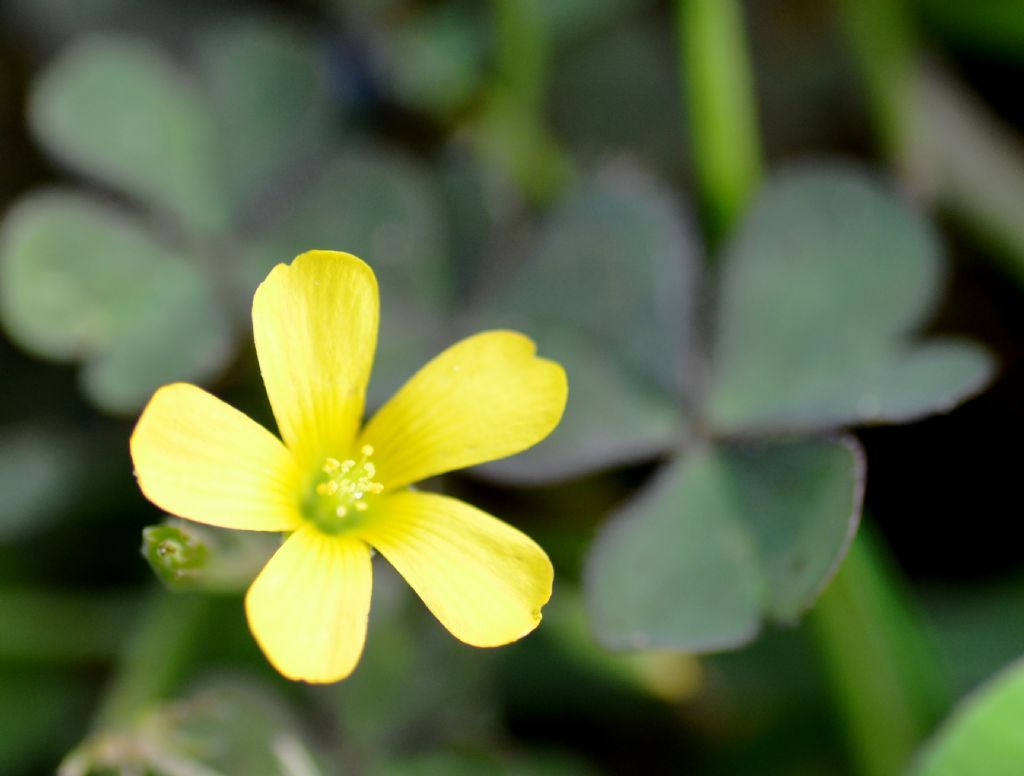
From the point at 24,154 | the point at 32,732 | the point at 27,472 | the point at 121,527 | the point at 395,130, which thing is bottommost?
the point at 32,732

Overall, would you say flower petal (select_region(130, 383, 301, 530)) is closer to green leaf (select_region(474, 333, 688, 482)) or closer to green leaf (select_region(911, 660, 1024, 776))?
green leaf (select_region(474, 333, 688, 482))

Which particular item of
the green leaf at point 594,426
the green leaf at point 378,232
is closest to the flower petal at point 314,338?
the green leaf at point 594,426

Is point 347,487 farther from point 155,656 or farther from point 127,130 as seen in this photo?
point 127,130

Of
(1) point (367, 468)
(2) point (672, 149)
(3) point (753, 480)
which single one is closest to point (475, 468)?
(1) point (367, 468)

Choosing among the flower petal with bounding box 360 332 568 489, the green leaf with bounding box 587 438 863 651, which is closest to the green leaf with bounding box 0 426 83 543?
the flower petal with bounding box 360 332 568 489

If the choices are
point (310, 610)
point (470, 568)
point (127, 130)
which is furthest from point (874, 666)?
point (127, 130)

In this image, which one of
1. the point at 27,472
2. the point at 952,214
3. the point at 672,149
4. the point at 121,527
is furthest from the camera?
the point at 672,149

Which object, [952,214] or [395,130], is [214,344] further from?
[952,214]

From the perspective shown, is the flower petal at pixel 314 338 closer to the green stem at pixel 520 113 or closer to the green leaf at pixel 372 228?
the green leaf at pixel 372 228
